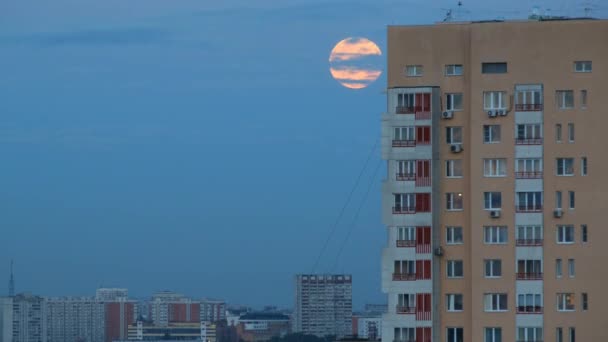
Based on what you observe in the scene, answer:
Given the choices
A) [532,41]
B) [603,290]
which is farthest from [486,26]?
[603,290]

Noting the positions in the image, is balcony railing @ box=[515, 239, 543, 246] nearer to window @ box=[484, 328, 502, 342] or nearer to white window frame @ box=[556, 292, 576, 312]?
white window frame @ box=[556, 292, 576, 312]

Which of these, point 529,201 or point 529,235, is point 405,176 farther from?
point 529,235

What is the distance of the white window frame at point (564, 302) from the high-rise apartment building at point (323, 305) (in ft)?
385

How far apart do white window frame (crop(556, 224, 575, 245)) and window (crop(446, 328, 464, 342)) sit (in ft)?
10.3

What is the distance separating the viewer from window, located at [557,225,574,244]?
36.9 meters

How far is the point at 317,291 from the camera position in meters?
169

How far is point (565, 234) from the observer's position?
37.0 m

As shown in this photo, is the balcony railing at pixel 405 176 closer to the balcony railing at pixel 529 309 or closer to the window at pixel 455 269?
the window at pixel 455 269

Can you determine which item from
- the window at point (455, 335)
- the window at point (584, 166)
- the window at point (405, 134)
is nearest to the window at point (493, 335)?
the window at point (455, 335)

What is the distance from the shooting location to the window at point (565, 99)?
37.2m

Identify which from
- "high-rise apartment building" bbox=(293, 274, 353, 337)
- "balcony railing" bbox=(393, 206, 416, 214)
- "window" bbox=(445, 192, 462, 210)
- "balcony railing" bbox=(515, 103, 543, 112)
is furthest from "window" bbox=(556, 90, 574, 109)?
"high-rise apartment building" bbox=(293, 274, 353, 337)

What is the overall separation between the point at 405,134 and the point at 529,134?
9.77 feet

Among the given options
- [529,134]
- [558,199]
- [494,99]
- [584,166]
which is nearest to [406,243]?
[558,199]

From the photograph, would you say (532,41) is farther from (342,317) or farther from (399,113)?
(342,317)
